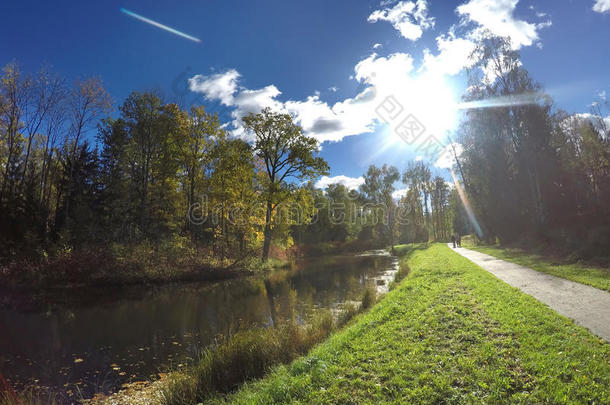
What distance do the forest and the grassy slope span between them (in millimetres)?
14528

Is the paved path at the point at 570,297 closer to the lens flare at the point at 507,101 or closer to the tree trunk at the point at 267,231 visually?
the tree trunk at the point at 267,231

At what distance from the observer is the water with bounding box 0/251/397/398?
23.5 ft

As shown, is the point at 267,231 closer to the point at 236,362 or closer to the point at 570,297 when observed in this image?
the point at 236,362

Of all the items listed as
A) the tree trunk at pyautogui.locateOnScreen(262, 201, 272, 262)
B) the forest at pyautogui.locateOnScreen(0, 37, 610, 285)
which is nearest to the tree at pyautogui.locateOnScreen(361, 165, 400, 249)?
the forest at pyautogui.locateOnScreen(0, 37, 610, 285)

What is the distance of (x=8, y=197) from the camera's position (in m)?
21.5

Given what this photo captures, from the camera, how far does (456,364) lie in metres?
5.04

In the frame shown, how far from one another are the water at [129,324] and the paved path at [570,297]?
6888mm

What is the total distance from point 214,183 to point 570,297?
2430 centimetres

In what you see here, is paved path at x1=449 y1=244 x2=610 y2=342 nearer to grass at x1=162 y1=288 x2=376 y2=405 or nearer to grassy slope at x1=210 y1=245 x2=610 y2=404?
grassy slope at x1=210 y1=245 x2=610 y2=404

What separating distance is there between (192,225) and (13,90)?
53.9 feet

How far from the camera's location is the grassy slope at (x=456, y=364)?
4160mm

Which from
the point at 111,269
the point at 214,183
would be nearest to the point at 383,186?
the point at 214,183

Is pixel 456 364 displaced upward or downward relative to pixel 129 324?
upward

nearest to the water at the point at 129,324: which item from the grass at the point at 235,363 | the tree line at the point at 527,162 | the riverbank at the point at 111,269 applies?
the riverbank at the point at 111,269
